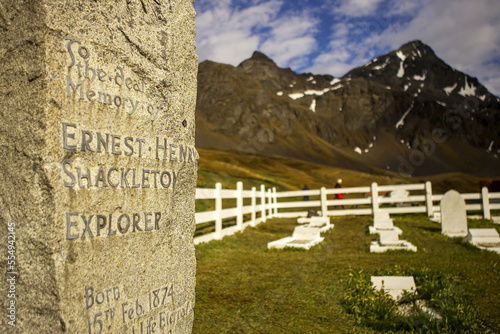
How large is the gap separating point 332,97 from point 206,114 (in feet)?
221

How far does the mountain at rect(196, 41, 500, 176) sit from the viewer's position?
125m

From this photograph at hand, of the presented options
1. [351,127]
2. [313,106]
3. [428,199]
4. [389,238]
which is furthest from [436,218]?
[313,106]

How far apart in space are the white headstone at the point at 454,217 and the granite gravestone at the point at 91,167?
402 inches

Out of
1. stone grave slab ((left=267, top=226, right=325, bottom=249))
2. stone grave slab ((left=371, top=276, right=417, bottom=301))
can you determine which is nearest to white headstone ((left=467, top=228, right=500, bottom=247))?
stone grave slab ((left=267, top=226, right=325, bottom=249))

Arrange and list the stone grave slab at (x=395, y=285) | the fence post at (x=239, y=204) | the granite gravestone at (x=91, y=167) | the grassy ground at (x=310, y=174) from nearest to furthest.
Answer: the granite gravestone at (x=91, y=167), the stone grave slab at (x=395, y=285), the fence post at (x=239, y=204), the grassy ground at (x=310, y=174)

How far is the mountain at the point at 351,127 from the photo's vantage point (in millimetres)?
124750

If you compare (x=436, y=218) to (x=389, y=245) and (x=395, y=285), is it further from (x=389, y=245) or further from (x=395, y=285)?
(x=395, y=285)

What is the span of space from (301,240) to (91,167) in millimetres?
7948

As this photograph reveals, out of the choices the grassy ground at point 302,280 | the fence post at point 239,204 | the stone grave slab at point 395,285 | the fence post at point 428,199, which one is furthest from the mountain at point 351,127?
the stone grave slab at point 395,285

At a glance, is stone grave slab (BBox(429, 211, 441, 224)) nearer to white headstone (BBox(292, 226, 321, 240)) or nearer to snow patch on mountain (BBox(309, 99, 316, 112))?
white headstone (BBox(292, 226, 321, 240))

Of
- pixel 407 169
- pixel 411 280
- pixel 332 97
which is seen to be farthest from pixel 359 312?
pixel 332 97

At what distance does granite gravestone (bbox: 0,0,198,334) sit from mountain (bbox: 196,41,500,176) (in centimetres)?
10651

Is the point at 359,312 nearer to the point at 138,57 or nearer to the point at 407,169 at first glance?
the point at 138,57

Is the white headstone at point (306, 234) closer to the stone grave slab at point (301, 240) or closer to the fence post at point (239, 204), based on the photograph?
the stone grave slab at point (301, 240)
